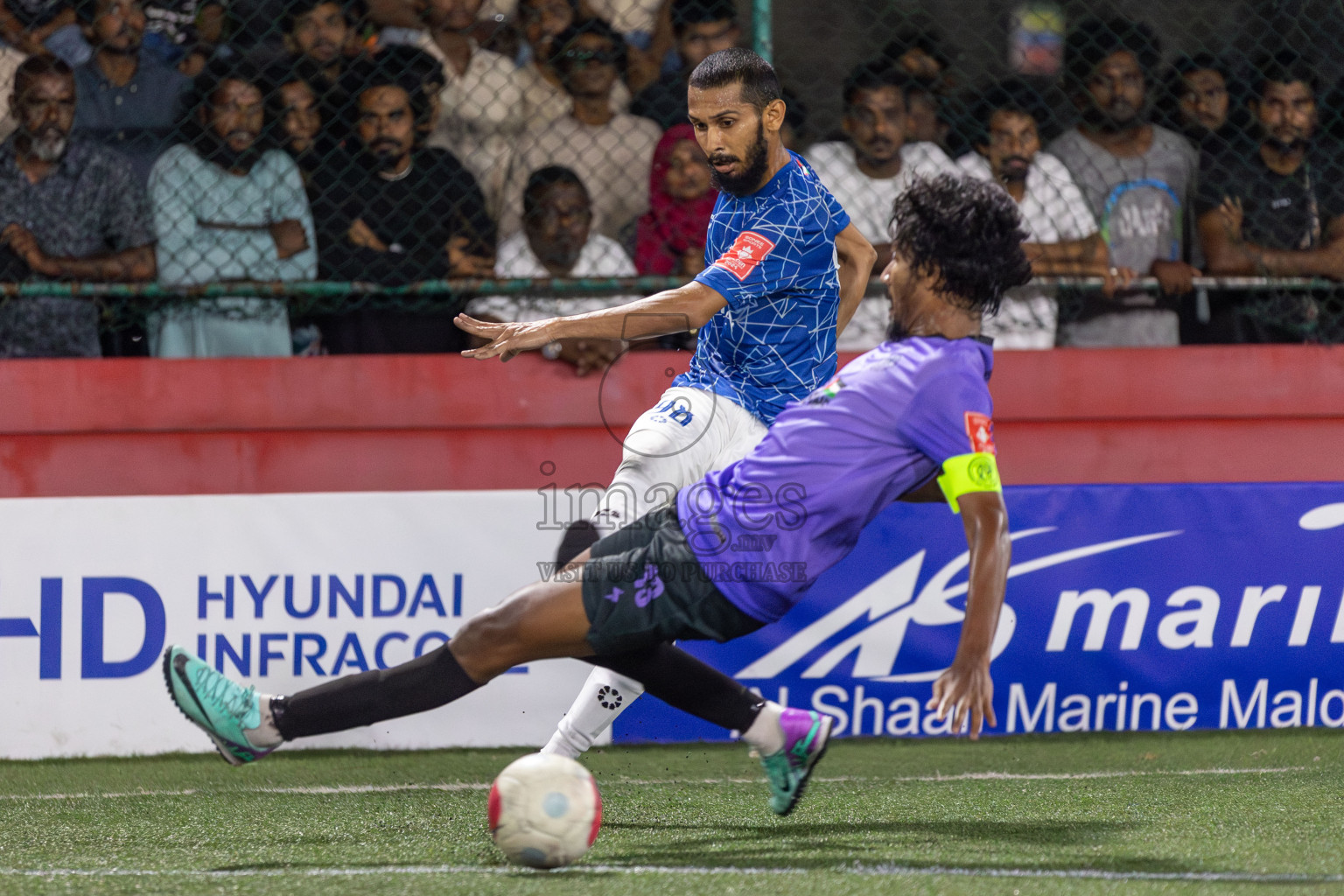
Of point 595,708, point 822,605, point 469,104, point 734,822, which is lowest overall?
point 734,822

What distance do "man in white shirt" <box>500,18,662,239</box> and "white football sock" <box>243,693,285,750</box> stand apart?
2950mm

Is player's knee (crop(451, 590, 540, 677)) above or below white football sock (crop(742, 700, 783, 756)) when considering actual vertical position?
above

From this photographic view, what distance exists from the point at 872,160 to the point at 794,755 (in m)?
2.92

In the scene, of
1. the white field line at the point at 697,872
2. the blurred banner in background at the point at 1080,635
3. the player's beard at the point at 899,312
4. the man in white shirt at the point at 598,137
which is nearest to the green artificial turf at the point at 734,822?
the white field line at the point at 697,872

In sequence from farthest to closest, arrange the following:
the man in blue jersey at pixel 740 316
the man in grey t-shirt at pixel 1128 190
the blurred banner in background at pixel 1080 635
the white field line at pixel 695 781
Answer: the man in grey t-shirt at pixel 1128 190 → the blurred banner in background at pixel 1080 635 → the white field line at pixel 695 781 → the man in blue jersey at pixel 740 316

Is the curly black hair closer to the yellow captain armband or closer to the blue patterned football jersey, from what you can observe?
the yellow captain armband

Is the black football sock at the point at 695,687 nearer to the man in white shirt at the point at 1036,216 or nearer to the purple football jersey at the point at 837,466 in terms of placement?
the purple football jersey at the point at 837,466

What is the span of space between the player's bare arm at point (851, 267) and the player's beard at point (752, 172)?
32 cm

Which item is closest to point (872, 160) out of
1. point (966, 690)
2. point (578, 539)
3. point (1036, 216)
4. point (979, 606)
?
point (1036, 216)

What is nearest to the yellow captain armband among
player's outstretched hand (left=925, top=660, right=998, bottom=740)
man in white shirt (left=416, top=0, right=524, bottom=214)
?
player's outstretched hand (left=925, top=660, right=998, bottom=740)

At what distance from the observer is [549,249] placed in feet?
18.1

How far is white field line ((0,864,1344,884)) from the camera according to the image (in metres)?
2.91

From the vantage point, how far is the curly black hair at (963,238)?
2932 millimetres

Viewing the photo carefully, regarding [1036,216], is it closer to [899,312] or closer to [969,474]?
[899,312]
